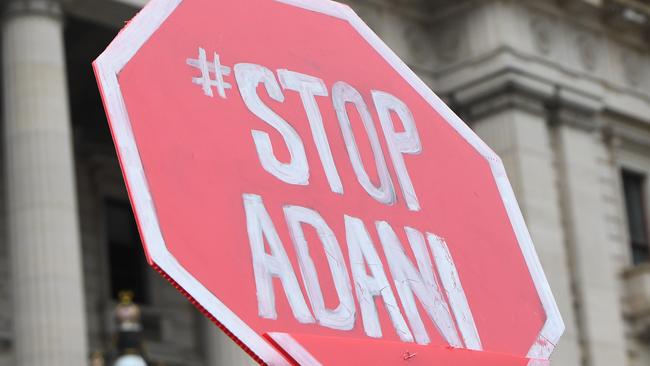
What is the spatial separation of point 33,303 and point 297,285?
2274 cm

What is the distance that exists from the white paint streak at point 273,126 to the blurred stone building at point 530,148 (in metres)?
25.8

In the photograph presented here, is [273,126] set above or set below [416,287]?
Answer: above

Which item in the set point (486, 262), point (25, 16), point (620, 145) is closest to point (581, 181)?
point (620, 145)

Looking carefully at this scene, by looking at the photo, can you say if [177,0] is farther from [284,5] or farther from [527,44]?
[527,44]

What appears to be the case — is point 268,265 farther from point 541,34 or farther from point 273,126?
point 541,34

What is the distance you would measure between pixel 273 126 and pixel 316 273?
34 cm

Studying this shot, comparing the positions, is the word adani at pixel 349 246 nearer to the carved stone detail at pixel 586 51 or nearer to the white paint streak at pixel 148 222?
the white paint streak at pixel 148 222

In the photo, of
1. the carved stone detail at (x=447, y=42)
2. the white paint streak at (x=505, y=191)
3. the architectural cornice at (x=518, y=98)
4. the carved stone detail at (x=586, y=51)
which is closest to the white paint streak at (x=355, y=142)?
the white paint streak at (x=505, y=191)

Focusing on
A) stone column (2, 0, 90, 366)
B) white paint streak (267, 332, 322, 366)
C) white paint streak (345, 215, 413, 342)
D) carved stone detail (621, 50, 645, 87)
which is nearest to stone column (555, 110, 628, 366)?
carved stone detail (621, 50, 645, 87)

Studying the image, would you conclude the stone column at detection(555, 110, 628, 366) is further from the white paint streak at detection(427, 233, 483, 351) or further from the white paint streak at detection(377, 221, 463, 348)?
the white paint streak at detection(377, 221, 463, 348)

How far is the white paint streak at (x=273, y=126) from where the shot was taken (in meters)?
3.27

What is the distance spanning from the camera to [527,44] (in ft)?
114

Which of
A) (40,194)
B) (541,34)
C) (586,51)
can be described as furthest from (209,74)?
(586,51)

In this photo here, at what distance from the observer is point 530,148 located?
3422 centimetres
